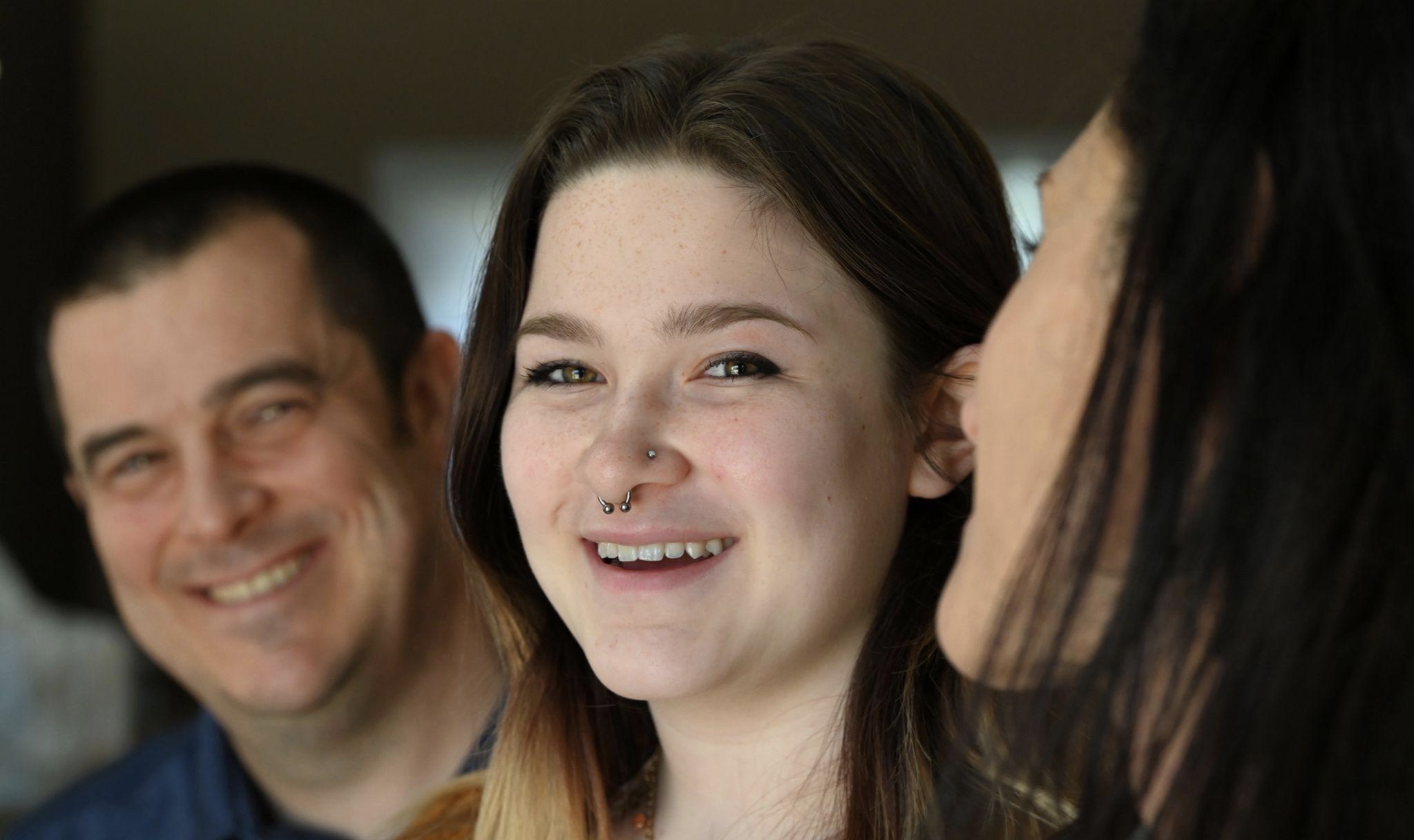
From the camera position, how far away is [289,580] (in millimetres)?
2076

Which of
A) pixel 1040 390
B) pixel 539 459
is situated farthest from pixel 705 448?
pixel 1040 390

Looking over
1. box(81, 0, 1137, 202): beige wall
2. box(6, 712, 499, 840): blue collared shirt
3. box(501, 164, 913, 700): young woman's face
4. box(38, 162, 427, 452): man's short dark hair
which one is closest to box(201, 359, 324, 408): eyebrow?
box(38, 162, 427, 452): man's short dark hair

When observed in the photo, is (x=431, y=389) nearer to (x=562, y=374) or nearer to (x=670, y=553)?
(x=562, y=374)

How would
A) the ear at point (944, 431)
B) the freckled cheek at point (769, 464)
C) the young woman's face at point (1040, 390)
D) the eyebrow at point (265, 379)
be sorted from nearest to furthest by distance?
the young woman's face at point (1040, 390) < the freckled cheek at point (769, 464) < the ear at point (944, 431) < the eyebrow at point (265, 379)

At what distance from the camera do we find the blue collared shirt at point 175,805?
6.97 feet

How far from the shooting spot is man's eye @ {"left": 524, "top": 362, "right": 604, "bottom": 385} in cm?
136

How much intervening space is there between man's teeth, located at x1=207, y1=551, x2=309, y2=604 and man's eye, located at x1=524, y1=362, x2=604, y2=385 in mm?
844

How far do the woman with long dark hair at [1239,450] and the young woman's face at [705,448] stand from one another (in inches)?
13.0

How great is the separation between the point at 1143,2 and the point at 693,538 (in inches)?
22.3

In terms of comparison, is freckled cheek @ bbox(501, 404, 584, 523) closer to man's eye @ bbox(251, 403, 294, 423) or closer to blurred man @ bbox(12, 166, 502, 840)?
blurred man @ bbox(12, 166, 502, 840)

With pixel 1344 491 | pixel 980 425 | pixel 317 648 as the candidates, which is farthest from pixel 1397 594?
pixel 317 648

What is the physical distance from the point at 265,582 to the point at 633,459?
1047mm

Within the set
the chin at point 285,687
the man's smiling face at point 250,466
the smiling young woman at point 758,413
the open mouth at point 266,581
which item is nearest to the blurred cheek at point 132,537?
the man's smiling face at point 250,466

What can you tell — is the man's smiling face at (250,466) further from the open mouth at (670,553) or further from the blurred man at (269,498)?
the open mouth at (670,553)
